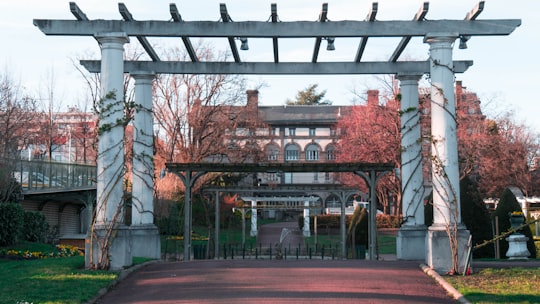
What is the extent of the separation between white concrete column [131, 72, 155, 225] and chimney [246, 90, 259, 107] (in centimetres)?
2541

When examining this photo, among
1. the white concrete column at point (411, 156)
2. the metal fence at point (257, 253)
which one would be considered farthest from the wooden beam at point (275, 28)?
the metal fence at point (257, 253)

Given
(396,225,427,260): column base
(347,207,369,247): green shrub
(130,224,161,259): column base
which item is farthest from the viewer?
(347,207,369,247): green shrub

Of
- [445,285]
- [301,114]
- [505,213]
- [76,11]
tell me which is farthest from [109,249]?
[301,114]

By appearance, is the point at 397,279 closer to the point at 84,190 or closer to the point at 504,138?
the point at 84,190

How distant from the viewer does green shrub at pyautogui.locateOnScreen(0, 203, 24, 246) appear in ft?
75.3

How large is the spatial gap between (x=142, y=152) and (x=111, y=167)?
341cm

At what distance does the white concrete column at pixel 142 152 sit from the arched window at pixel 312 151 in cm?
5963

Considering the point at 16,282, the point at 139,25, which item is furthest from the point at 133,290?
the point at 139,25

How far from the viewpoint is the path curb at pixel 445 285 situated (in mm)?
10978

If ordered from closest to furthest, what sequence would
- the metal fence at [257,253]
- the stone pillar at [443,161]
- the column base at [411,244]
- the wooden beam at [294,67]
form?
the stone pillar at [443,161] → the column base at [411,244] → the wooden beam at [294,67] → the metal fence at [257,253]

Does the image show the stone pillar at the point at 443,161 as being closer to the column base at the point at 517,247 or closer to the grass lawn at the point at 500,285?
the grass lawn at the point at 500,285

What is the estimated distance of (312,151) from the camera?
78000mm

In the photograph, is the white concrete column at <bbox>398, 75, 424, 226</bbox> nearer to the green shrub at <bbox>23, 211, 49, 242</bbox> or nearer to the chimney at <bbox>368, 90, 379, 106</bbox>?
the green shrub at <bbox>23, 211, 49, 242</bbox>

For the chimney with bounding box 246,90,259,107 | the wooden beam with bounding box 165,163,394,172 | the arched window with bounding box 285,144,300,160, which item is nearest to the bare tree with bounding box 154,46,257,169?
the chimney with bounding box 246,90,259,107
